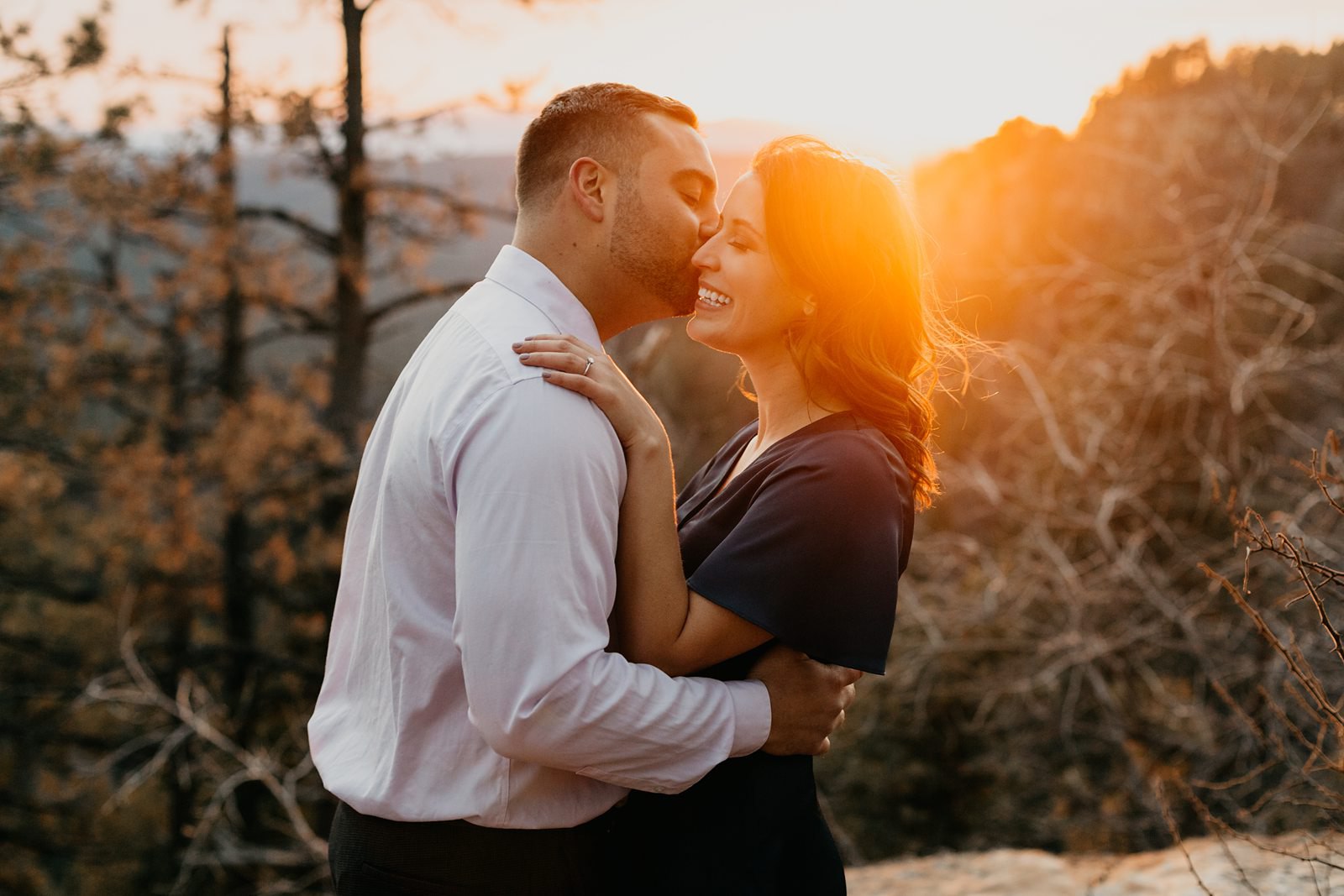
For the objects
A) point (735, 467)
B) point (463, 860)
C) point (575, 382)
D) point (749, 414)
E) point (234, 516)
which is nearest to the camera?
point (575, 382)

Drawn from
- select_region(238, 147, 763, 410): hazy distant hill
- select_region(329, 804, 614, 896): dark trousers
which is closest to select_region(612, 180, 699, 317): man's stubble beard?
select_region(329, 804, 614, 896): dark trousers

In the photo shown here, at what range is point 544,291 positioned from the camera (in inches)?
70.6

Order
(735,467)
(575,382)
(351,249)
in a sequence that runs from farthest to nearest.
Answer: (351,249)
(735,467)
(575,382)

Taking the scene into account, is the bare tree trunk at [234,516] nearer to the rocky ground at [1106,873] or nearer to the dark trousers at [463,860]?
the rocky ground at [1106,873]

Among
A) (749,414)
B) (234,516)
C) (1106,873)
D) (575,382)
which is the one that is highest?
(575,382)

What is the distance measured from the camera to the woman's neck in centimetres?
200

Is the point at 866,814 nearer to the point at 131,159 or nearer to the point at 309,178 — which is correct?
the point at 309,178

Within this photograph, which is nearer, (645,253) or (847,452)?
(847,452)

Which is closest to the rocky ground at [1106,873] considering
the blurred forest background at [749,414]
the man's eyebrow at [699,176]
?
the blurred forest background at [749,414]

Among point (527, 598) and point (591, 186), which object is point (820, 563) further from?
point (591, 186)

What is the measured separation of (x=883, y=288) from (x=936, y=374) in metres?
0.28

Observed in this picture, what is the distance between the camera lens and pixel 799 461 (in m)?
1.79

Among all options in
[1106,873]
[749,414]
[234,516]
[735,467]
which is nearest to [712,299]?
[735,467]

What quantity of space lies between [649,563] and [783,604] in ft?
0.75
